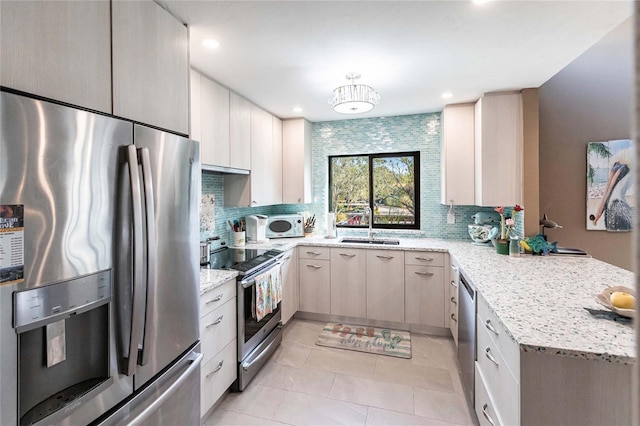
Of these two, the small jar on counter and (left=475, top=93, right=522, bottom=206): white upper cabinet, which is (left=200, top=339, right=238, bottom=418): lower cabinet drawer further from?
(left=475, top=93, right=522, bottom=206): white upper cabinet

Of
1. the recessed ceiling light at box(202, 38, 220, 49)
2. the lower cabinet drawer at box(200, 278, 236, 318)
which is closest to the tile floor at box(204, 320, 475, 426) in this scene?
the lower cabinet drawer at box(200, 278, 236, 318)

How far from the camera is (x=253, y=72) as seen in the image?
230cm

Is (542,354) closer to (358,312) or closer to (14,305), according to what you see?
(14,305)

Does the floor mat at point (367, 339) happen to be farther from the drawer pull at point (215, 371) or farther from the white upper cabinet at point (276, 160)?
the white upper cabinet at point (276, 160)

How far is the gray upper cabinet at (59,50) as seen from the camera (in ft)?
2.86

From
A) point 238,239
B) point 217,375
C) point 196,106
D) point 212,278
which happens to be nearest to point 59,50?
point 196,106

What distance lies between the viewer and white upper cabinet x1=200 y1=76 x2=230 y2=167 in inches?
90.1

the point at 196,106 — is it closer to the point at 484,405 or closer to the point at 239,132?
the point at 239,132

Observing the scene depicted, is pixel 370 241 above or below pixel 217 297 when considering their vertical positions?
above

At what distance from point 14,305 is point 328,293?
8.83 ft

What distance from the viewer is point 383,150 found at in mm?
3705

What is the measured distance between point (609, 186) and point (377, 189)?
227cm

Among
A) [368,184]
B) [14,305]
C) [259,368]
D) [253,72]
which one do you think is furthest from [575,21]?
[259,368]

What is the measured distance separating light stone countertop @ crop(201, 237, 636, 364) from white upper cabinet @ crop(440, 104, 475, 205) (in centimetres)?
66
